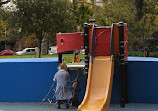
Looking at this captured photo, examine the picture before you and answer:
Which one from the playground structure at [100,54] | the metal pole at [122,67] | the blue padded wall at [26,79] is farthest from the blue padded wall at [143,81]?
the blue padded wall at [26,79]

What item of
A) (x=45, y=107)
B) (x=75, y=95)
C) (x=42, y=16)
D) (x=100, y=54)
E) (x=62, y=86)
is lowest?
(x=45, y=107)

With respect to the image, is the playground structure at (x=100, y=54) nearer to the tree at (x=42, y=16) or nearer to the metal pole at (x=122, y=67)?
the metal pole at (x=122, y=67)

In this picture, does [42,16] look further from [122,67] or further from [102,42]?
[122,67]

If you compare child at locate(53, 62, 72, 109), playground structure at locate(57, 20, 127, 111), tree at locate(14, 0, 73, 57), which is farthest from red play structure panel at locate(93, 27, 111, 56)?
tree at locate(14, 0, 73, 57)

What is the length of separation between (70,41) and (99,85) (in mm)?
2016

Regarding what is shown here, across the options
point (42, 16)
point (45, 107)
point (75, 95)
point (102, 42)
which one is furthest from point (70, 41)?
point (42, 16)

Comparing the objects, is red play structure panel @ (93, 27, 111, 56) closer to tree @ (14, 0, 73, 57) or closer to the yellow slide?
the yellow slide

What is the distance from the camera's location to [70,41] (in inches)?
448

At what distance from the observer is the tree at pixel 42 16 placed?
46.4 metres

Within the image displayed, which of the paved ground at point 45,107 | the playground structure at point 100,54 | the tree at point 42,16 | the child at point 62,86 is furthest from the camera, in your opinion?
the tree at point 42,16

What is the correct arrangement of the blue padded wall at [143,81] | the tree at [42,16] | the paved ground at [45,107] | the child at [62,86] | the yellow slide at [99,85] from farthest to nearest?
the tree at [42,16] → the blue padded wall at [143,81] → the paved ground at [45,107] → the child at [62,86] → the yellow slide at [99,85]

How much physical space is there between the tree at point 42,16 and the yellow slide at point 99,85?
3597cm

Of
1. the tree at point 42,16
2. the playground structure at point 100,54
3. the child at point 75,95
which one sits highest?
the tree at point 42,16

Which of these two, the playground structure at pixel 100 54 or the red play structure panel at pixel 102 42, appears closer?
the playground structure at pixel 100 54
